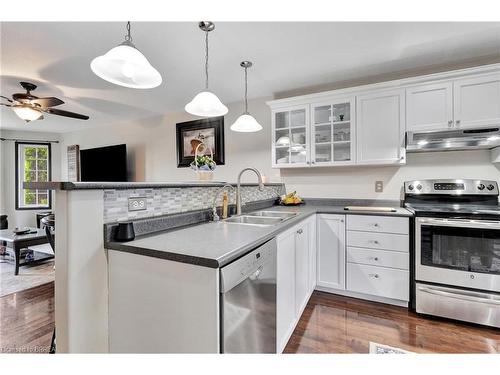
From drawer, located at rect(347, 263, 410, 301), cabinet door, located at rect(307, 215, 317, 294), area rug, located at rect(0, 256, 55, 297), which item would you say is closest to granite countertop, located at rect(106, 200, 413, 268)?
cabinet door, located at rect(307, 215, 317, 294)

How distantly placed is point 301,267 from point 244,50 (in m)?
1.97

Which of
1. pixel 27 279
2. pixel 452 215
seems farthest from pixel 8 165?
pixel 452 215

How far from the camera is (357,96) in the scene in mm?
2609

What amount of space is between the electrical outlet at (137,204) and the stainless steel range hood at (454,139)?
7.88 feet

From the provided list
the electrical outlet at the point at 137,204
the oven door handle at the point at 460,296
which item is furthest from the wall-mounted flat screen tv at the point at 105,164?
the oven door handle at the point at 460,296

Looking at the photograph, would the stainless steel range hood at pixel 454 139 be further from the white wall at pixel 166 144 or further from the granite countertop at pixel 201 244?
the granite countertop at pixel 201 244

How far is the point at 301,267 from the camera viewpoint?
1936mm

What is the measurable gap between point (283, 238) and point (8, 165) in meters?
6.70

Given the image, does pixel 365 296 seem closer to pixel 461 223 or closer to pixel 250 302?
pixel 461 223

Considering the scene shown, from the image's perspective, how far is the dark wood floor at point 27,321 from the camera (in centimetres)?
171

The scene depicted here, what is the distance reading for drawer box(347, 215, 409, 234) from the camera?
215 cm

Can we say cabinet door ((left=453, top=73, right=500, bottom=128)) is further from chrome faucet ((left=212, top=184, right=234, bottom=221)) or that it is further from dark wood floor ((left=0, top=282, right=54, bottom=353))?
dark wood floor ((left=0, top=282, right=54, bottom=353))

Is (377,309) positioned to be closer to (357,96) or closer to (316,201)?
(316,201)
